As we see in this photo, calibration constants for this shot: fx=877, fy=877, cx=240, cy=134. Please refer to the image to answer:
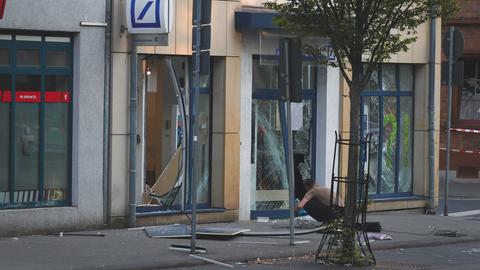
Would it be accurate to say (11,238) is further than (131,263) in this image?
Yes

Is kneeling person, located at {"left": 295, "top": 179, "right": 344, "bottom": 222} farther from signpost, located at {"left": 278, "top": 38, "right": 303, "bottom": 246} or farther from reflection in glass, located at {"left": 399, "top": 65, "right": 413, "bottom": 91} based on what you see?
reflection in glass, located at {"left": 399, "top": 65, "right": 413, "bottom": 91}

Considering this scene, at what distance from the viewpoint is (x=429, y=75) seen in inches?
723

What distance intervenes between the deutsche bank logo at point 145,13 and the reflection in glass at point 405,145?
6839 mm

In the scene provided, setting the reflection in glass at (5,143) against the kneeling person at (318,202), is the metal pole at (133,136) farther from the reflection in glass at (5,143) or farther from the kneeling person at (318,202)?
the kneeling person at (318,202)

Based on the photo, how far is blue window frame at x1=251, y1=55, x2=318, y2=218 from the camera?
16.0m

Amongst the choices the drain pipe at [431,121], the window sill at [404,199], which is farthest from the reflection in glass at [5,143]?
the drain pipe at [431,121]

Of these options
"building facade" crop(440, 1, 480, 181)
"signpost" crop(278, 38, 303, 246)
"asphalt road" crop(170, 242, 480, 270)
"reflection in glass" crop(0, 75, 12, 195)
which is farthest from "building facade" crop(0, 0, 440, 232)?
Result: "building facade" crop(440, 1, 480, 181)

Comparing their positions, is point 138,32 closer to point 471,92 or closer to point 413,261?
point 413,261

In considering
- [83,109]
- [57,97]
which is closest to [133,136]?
[83,109]

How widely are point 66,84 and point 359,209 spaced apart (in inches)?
201

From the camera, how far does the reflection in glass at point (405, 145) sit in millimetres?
18359

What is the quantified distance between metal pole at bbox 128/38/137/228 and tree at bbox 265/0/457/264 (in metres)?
3.31

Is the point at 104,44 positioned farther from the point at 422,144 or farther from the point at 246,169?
the point at 422,144

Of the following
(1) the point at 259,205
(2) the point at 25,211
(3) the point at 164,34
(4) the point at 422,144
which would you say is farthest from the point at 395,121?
(2) the point at 25,211
